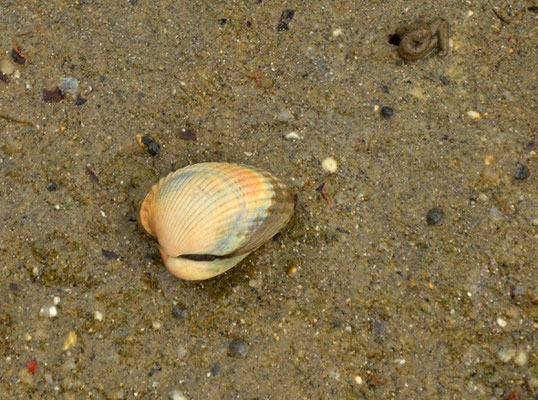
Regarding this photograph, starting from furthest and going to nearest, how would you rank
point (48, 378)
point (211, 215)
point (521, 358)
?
point (48, 378) → point (521, 358) → point (211, 215)

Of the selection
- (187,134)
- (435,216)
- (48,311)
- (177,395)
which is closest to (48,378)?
(48,311)

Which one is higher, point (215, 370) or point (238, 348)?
point (238, 348)

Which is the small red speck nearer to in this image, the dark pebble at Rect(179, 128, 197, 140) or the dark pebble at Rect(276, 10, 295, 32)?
the dark pebble at Rect(179, 128, 197, 140)

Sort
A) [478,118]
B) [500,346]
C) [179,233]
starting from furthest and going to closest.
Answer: [478,118], [500,346], [179,233]

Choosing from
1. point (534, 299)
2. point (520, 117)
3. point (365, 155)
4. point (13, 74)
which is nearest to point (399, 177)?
point (365, 155)

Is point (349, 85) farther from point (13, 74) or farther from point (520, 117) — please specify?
point (13, 74)

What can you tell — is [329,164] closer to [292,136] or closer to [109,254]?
[292,136]

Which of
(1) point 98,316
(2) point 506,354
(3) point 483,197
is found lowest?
(1) point 98,316
